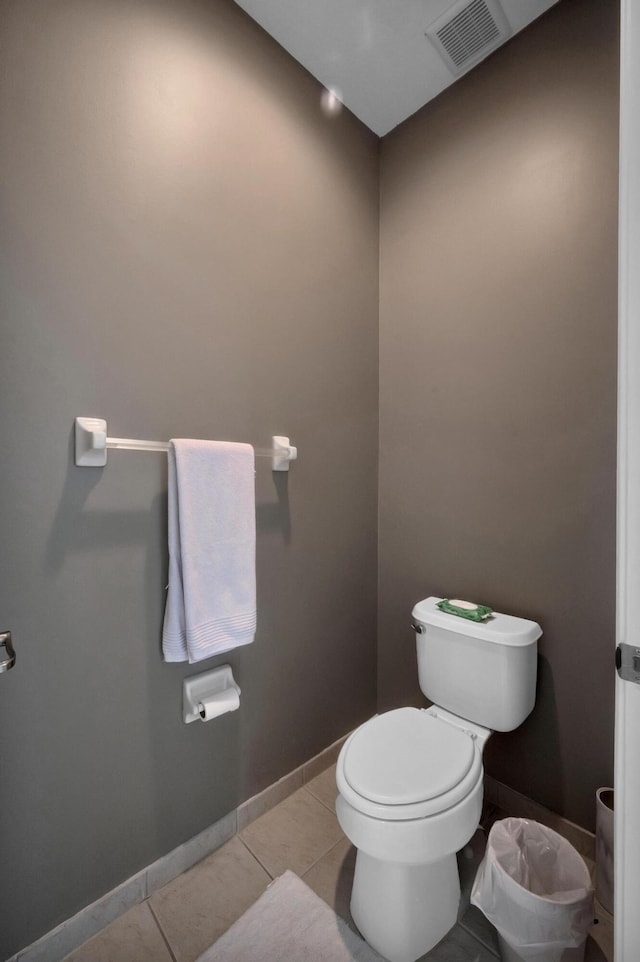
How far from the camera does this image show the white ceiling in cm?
134

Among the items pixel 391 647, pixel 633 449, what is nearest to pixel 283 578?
pixel 391 647

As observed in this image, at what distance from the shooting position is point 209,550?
1.20 m

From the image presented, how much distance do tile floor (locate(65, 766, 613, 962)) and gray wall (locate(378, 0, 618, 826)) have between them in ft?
1.54

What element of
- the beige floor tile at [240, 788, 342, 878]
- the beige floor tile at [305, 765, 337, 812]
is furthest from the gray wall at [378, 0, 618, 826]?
the beige floor tile at [240, 788, 342, 878]

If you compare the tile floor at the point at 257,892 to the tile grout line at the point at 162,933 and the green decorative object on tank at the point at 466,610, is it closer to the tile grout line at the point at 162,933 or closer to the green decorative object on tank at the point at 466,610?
the tile grout line at the point at 162,933

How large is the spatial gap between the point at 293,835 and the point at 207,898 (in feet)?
1.03

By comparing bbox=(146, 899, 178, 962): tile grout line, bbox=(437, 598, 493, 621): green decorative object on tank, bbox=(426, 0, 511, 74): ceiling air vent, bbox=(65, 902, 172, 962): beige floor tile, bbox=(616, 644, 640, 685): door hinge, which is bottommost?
bbox=(146, 899, 178, 962): tile grout line

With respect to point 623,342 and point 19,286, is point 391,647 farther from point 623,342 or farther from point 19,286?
point 19,286

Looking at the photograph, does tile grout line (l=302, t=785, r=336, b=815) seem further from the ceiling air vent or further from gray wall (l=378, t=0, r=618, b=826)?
the ceiling air vent

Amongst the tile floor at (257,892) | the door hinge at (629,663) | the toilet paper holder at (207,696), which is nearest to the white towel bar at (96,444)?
the toilet paper holder at (207,696)

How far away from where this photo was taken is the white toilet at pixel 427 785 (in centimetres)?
→ 97

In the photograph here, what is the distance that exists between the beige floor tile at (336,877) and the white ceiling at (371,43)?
275 centimetres

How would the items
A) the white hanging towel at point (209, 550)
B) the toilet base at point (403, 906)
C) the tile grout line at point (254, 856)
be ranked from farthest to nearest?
the tile grout line at point (254, 856), the white hanging towel at point (209, 550), the toilet base at point (403, 906)

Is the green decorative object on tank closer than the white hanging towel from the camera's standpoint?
No
